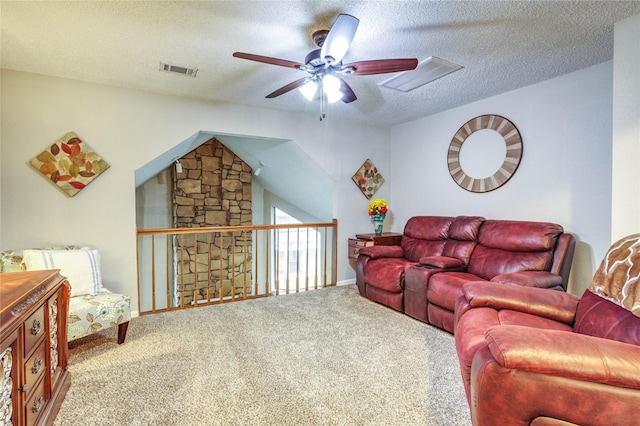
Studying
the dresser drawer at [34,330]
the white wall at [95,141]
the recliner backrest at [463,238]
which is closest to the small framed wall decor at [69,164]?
the white wall at [95,141]

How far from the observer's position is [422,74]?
2.81m

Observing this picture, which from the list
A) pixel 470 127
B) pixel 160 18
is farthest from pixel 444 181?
pixel 160 18

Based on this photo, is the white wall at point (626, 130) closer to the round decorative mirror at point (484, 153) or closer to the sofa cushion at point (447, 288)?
the sofa cushion at point (447, 288)

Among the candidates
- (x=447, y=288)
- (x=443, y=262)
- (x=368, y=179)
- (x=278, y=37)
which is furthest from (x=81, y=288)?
(x=368, y=179)

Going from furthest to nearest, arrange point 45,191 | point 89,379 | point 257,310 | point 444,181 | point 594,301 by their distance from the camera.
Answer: point 444,181
point 257,310
point 45,191
point 89,379
point 594,301

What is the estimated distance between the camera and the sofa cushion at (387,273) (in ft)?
10.7

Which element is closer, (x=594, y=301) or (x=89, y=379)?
(x=594, y=301)

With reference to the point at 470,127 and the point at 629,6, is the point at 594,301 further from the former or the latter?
the point at 470,127

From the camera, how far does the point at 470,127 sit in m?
3.68

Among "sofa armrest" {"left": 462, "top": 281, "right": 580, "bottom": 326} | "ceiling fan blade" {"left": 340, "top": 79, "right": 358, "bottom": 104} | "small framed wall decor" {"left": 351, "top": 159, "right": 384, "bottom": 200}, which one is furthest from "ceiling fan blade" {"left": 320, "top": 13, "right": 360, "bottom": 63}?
"small framed wall decor" {"left": 351, "top": 159, "right": 384, "bottom": 200}

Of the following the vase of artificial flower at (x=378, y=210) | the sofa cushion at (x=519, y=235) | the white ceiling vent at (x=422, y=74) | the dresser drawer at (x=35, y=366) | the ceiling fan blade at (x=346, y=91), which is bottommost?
the dresser drawer at (x=35, y=366)

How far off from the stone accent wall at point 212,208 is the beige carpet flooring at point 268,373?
2.13m

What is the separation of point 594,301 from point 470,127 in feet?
8.23

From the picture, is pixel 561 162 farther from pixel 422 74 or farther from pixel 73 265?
pixel 73 265
